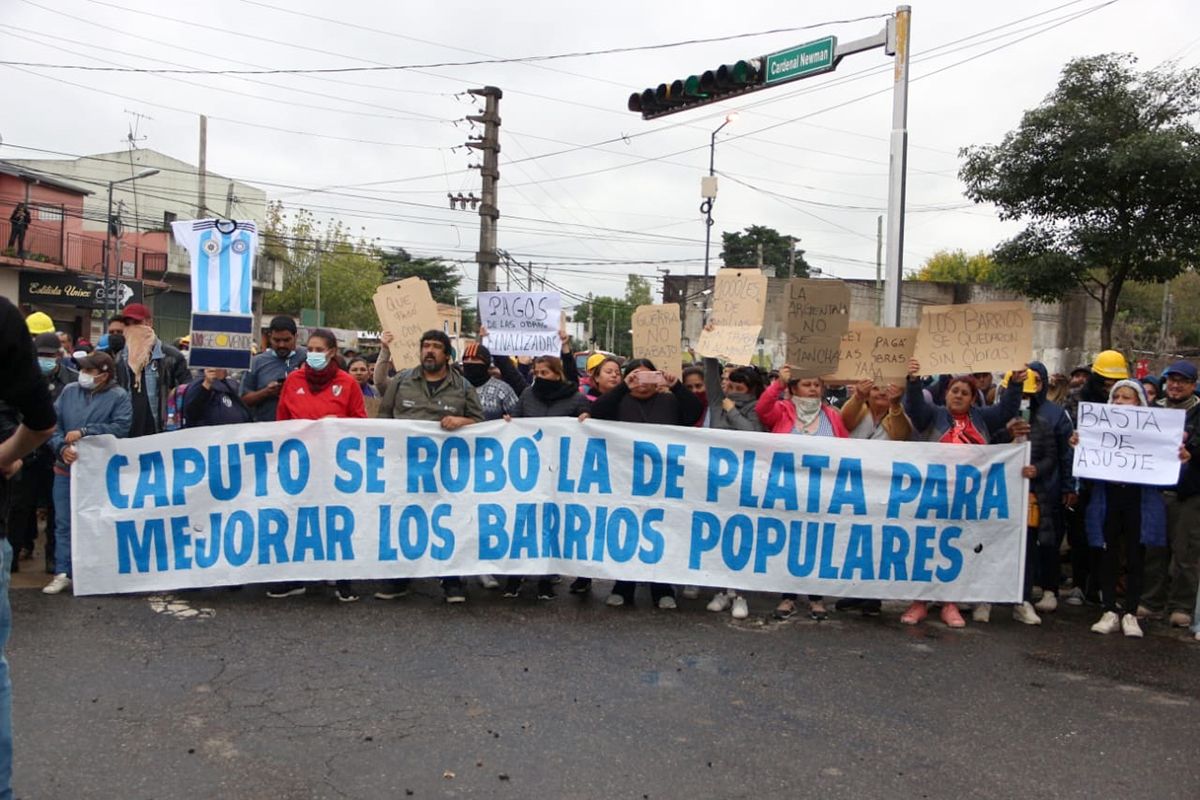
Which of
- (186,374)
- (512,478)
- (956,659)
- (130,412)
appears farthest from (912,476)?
(186,374)

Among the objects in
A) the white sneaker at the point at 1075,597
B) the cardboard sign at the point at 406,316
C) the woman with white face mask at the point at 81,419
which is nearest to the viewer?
the woman with white face mask at the point at 81,419

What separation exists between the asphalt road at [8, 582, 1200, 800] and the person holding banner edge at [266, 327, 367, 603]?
4.08ft

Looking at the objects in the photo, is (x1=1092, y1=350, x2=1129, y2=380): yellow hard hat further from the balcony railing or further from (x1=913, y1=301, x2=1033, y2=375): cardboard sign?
the balcony railing

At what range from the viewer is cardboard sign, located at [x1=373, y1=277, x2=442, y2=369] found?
26.5ft

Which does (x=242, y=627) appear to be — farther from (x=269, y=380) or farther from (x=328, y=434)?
(x=269, y=380)

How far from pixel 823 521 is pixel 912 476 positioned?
0.66 meters

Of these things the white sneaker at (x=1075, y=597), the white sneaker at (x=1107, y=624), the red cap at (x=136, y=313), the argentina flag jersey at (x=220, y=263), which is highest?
the argentina flag jersey at (x=220, y=263)

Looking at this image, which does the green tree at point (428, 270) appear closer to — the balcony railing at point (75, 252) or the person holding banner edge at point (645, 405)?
the balcony railing at point (75, 252)

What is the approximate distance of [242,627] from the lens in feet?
19.3

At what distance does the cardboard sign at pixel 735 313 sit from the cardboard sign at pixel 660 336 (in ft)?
1.45

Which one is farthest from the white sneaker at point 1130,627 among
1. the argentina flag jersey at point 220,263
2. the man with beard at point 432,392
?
the argentina flag jersey at point 220,263

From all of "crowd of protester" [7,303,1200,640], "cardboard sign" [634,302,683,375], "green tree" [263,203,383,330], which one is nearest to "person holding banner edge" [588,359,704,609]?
"crowd of protester" [7,303,1200,640]

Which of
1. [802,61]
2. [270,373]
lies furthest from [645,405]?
[802,61]

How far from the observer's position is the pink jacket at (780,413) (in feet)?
23.0
